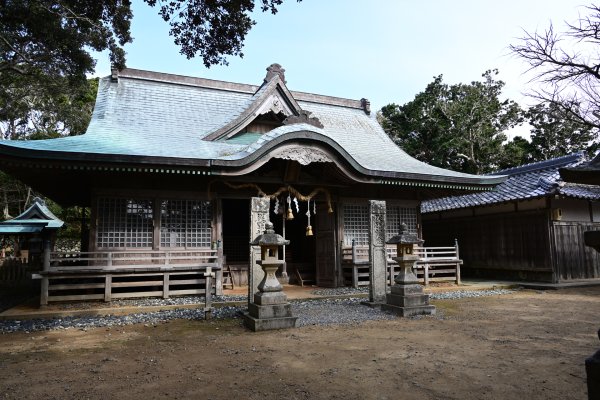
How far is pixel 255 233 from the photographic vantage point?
335 inches

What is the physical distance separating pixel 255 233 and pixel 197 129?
6515mm

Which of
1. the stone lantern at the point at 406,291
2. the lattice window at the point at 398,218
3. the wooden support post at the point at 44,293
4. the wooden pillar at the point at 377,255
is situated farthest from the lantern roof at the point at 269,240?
the lattice window at the point at 398,218

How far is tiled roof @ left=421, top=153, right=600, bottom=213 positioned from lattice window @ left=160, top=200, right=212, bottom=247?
35.6ft

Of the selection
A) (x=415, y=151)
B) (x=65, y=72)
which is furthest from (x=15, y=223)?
(x=415, y=151)

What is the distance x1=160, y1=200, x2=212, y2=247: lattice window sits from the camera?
11.4 metres

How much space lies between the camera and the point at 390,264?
40.4 ft

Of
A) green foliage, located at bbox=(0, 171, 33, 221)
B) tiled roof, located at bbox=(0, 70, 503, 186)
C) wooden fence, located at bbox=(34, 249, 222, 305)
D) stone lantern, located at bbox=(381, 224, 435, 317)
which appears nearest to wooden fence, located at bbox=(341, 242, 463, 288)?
tiled roof, located at bbox=(0, 70, 503, 186)

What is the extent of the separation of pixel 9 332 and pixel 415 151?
97.2 feet

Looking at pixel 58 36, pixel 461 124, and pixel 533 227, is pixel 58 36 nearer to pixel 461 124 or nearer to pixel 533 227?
pixel 533 227

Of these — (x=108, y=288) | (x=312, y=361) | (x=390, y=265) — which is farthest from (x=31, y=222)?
(x=312, y=361)

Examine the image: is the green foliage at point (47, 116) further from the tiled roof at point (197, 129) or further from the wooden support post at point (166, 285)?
the wooden support post at point (166, 285)

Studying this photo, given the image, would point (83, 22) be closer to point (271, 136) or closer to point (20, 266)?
point (271, 136)

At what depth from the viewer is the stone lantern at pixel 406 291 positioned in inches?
334

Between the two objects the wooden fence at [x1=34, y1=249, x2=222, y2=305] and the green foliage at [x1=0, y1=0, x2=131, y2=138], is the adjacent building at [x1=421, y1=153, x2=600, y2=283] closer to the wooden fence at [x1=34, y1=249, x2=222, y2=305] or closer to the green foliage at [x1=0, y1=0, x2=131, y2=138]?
the wooden fence at [x1=34, y1=249, x2=222, y2=305]
